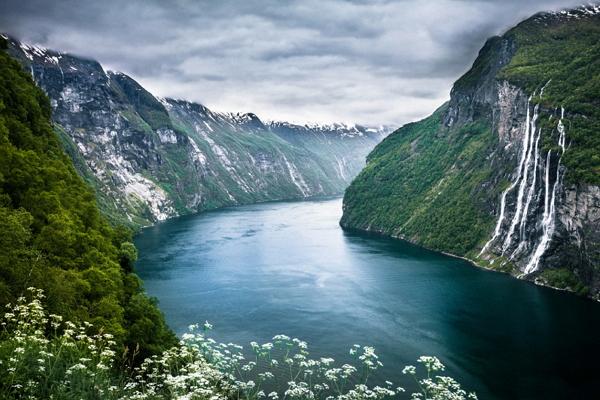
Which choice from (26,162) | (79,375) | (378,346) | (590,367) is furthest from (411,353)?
(79,375)

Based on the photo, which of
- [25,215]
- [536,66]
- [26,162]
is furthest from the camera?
[536,66]

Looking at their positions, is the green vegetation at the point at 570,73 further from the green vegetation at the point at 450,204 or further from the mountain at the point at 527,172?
the green vegetation at the point at 450,204

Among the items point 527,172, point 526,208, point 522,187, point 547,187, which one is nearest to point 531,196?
point 526,208

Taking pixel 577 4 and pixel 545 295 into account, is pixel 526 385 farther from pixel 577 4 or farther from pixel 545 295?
pixel 577 4

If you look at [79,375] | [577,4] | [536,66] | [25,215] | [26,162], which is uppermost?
[577,4]

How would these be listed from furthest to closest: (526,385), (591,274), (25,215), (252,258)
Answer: (252,258) < (591,274) < (526,385) < (25,215)

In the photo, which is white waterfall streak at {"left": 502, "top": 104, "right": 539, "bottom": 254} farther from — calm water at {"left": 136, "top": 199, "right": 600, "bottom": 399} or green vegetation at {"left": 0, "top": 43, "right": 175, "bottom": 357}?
green vegetation at {"left": 0, "top": 43, "right": 175, "bottom": 357}

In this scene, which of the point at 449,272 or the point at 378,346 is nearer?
the point at 378,346
